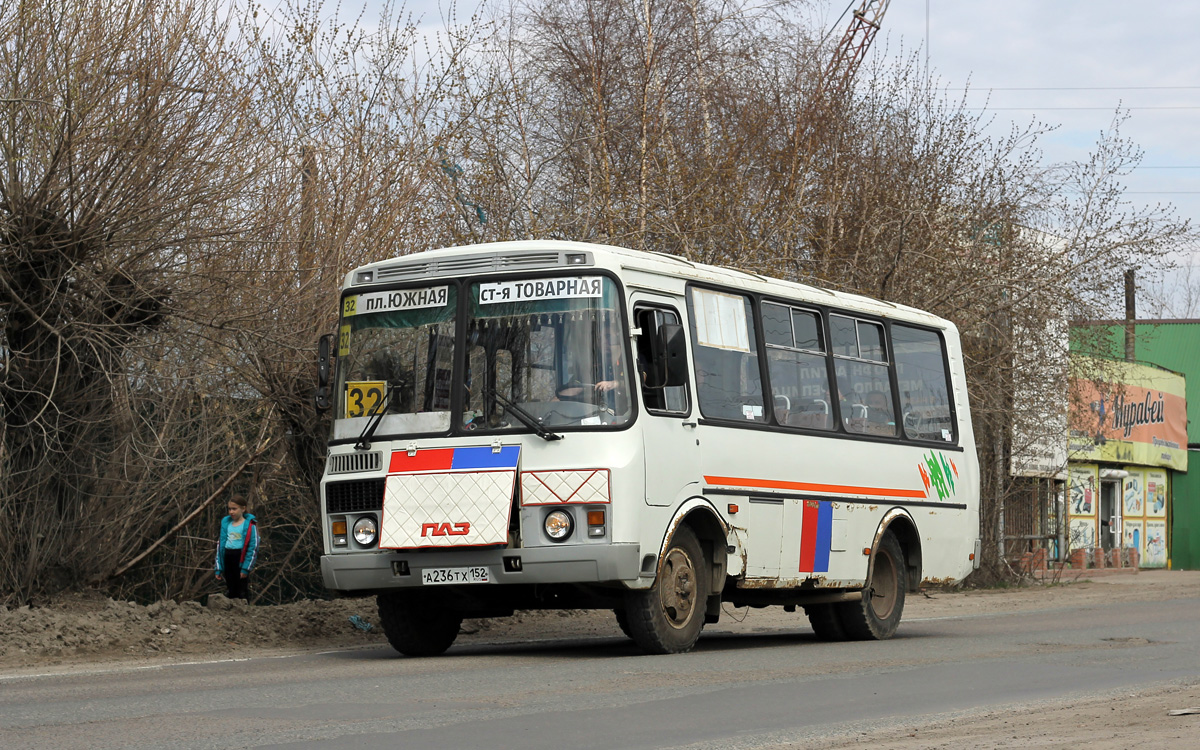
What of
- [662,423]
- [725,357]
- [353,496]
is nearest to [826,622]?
[725,357]

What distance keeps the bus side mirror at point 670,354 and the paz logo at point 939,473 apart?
506 cm

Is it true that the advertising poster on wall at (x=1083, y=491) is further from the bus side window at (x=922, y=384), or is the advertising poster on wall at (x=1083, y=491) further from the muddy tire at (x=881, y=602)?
the muddy tire at (x=881, y=602)

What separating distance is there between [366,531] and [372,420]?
88 centimetres

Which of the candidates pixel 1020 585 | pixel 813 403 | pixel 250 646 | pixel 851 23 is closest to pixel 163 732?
pixel 250 646

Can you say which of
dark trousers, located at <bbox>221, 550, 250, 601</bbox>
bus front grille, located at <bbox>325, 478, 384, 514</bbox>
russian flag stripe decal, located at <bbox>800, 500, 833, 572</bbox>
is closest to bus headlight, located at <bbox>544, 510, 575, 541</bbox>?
bus front grille, located at <bbox>325, 478, 384, 514</bbox>

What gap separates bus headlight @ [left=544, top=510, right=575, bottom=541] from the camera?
1173 centimetres

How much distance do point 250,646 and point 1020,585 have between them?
66.1ft

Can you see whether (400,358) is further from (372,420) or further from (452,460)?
(452,460)

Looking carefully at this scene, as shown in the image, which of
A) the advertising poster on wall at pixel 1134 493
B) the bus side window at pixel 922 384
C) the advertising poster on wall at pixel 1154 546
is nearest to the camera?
the bus side window at pixel 922 384

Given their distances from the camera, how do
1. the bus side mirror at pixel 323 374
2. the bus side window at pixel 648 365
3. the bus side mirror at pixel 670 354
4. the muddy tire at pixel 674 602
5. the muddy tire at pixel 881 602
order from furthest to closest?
the muddy tire at pixel 881 602 < the bus side mirror at pixel 323 374 < the muddy tire at pixel 674 602 < the bus side window at pixel 648 365 < the bus side mirror at pixel 670 354

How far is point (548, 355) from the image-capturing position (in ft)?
39.5

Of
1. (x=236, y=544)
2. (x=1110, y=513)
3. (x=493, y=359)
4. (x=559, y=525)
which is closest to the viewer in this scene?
(x=559, y=525)

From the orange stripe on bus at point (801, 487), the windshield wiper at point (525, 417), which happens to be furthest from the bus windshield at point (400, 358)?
the orange stripe on bus at point (801, 487)

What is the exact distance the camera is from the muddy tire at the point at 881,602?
15438mm
